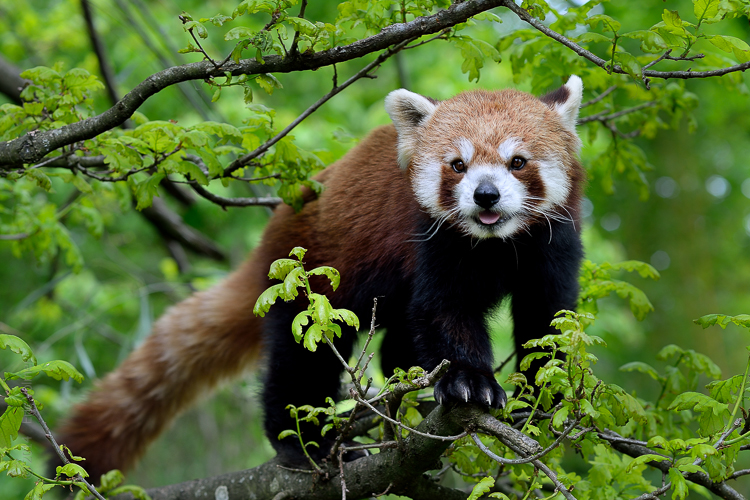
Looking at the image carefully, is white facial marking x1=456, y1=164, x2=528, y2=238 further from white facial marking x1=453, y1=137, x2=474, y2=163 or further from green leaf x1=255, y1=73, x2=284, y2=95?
green leaf x1=255, y1=73, x2=284, y2=95

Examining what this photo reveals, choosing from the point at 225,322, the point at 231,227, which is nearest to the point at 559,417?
the point at 225,322

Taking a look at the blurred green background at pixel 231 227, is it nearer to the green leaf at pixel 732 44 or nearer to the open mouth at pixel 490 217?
the open mouth at pixel 490 217

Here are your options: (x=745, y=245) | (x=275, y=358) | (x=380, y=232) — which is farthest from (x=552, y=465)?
(x=745, y=245)

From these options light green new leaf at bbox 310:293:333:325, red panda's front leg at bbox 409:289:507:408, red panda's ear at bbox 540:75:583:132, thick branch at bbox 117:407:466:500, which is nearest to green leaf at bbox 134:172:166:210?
light green new leaf at bbox 310:293:333:325

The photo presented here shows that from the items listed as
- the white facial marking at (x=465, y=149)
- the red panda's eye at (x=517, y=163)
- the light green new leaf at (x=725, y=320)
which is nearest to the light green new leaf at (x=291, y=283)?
the white facial marking at (x=465, y=149)

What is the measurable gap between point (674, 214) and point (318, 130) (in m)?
6.70

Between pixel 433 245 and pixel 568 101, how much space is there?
37.4 inches

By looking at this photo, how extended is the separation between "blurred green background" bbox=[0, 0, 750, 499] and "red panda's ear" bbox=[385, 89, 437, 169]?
26.6 inches

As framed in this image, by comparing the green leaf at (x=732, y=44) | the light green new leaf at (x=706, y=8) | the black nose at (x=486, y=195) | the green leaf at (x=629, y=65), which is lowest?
the black nose at (x=486, y=195)

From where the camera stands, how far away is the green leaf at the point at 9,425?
2195 mm

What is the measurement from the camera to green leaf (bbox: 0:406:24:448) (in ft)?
7.20

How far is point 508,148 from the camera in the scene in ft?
9.59

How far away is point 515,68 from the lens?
3611 mm

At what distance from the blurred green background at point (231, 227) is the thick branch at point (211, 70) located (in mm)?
1450
